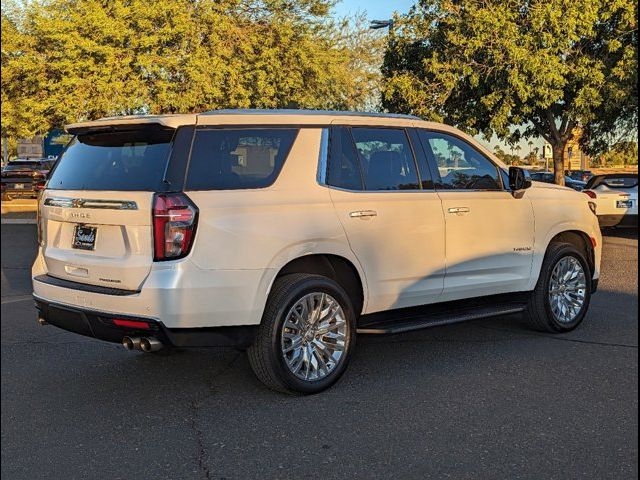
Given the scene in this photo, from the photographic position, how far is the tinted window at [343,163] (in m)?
5.01

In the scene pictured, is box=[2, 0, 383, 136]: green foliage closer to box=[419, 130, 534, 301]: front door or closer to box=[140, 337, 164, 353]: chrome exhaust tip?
box=[419, 130, 534, 301]: front door

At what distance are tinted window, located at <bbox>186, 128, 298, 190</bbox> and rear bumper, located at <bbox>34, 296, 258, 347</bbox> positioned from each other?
0.88m

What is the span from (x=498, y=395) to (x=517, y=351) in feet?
3.94

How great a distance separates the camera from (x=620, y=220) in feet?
48.1

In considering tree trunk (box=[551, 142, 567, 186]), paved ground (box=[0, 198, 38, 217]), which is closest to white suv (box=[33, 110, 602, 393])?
tree trunk (box=[551, 142, 567, 186])

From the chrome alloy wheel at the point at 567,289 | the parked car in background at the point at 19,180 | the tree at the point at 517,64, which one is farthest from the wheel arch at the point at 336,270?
the parked car in background at the point at 19,180

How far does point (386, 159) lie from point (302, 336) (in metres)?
1.57

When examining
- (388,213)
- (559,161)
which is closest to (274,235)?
(388,213)

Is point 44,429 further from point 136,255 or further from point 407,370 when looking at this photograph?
point 407,370

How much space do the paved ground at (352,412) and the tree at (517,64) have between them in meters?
13.7

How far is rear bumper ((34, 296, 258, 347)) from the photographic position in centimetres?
426

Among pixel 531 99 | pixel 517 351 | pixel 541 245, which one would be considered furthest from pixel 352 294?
pixel 531 99

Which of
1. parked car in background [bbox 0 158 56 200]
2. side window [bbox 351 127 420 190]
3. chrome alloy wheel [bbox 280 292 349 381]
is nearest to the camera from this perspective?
chrome alloy wheel [bbox 280 292 349 381]

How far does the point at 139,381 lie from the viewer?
500 centimetres
